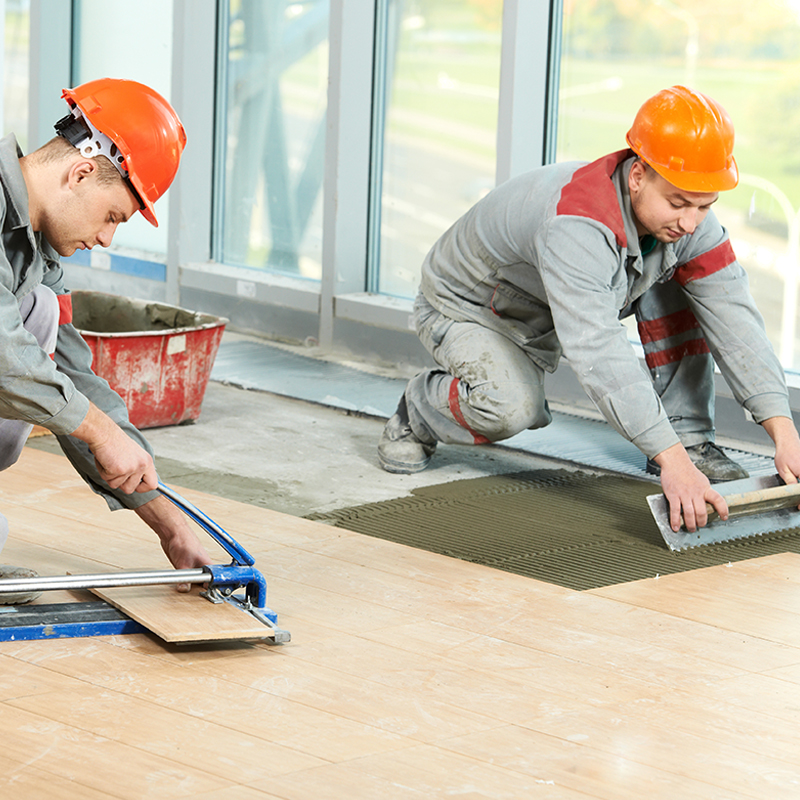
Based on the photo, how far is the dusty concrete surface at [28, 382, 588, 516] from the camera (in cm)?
339

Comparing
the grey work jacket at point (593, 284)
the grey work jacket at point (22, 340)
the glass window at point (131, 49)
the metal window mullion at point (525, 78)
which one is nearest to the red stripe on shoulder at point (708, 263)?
the grey work jacket at point (593, 284)

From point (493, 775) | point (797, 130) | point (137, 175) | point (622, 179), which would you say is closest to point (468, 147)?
point (797, 130)

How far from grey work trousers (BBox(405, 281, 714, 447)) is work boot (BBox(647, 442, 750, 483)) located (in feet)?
0.09

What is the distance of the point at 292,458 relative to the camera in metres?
3.74

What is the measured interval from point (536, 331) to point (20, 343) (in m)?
1.75

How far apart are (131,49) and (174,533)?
4.40m

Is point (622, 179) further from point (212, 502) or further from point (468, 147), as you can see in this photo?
point (468, 147)

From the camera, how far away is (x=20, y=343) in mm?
2061

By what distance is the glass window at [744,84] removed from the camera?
403 cm

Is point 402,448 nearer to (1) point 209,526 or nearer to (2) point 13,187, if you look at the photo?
(1) point 209,526

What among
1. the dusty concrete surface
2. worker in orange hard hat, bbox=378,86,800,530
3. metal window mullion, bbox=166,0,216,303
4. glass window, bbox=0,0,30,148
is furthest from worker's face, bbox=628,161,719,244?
glass window, bbox=0,0,30,148

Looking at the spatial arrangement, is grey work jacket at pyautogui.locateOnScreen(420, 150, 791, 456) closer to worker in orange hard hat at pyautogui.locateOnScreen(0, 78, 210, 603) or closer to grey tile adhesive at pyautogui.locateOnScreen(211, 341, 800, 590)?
grey tile adhesive at pyautogui.locateOnScreen(211, 341, 800, 590)

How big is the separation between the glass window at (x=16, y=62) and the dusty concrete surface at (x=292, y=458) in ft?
10.8

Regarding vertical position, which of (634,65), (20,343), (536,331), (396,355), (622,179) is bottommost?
(396,355)
